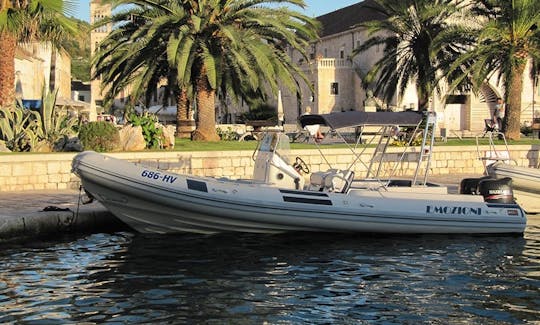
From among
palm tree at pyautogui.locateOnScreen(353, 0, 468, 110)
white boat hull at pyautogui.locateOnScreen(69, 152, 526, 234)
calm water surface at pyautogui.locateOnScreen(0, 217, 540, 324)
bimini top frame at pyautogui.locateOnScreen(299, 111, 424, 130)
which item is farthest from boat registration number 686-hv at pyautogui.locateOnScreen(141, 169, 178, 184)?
palm tree at pyautogui.locateOnScreen(353, 0, 468, 110)

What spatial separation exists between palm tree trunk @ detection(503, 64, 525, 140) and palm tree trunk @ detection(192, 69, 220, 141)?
34.6 ft

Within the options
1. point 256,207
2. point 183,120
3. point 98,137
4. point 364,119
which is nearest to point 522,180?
point 364,119

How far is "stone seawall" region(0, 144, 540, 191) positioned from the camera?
18.0m

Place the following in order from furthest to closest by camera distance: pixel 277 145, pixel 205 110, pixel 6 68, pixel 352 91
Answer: pixel 352 91 < pixel 205 110 < pixel 6 68 < pixel 277 145

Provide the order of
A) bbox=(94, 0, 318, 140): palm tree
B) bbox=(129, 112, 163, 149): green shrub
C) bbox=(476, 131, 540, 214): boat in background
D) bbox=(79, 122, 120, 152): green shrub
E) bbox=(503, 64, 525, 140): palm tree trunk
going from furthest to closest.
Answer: bbox=(503, 64, 525, 140): palm tree trunk < bbox=(94, 0, 318, 140): palm tree < bbox=(129, 112, 163, 149): green shrub < bbox=(79, 122, 120, 152): green shrub < bbox=(476, 131, 540, 214): boat in background

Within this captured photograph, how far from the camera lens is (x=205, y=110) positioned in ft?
88.3

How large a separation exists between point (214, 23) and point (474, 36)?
10525 mm

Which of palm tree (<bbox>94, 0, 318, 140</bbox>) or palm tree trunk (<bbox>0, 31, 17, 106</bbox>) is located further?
palm tree (<bbox>94, 0, 318, 140</bbox>)

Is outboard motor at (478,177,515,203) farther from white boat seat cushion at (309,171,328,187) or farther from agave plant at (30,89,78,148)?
agave plant at (30,89,78,148)

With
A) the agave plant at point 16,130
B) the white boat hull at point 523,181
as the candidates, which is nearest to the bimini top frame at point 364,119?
the white boat hull at point 523,181

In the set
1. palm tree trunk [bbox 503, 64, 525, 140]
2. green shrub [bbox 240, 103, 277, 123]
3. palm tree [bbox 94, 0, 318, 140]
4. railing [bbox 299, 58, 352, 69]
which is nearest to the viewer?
palm tree [bbox 94, 0, 318, 140]

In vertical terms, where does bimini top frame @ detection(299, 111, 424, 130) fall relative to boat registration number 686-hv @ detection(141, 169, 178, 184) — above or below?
above

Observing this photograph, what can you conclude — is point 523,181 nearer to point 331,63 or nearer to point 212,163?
point 212,163

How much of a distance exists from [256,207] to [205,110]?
13892 millimetres
